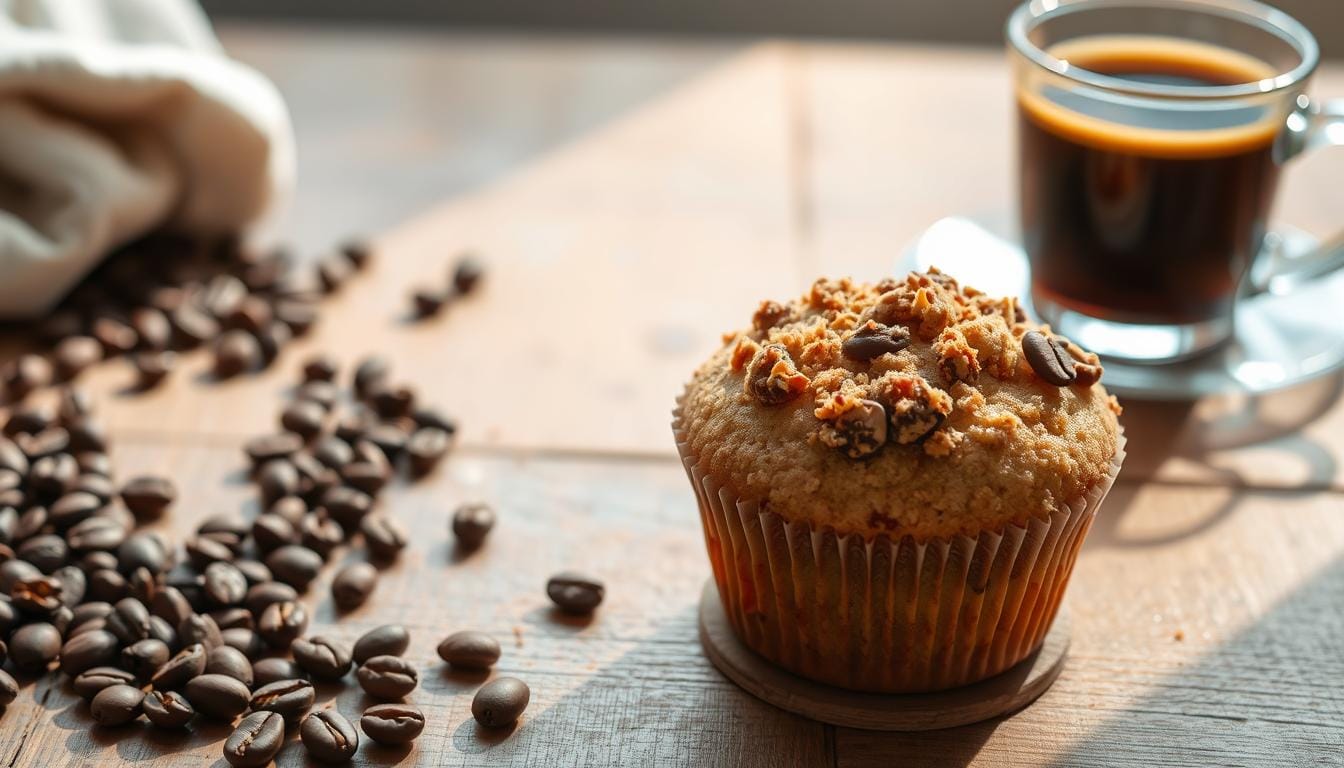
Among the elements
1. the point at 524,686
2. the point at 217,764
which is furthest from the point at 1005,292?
the point at 217,764

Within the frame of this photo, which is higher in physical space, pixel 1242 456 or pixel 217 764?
pixel 217 764

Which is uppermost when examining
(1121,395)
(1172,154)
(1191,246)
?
(1172,154)

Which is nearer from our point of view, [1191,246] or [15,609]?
[15,609]

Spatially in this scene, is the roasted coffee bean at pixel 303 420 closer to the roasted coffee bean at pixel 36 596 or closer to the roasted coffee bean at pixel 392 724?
the roasted coffee bean at pixel 36 596

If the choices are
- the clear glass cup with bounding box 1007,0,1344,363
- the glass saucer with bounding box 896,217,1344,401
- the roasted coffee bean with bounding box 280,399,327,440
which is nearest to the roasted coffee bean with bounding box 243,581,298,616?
the roasted coffee bean with bounding box 280,399,327,440

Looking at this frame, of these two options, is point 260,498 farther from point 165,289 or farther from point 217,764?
A: point 165,289

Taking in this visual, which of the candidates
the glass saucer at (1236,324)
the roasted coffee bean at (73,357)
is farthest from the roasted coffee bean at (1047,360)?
the roasted coffee bean at (73,357)

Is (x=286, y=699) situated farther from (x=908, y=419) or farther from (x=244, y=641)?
(x=908, y=419)

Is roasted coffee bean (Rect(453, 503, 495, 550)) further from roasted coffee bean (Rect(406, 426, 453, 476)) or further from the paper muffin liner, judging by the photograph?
the paper muffin liner
